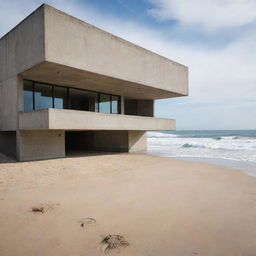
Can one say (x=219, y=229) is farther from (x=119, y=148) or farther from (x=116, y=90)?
(x=119, y=148)

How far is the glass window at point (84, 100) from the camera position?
623 inches

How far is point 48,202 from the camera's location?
533 cm

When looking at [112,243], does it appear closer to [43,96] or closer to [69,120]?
[69,120]

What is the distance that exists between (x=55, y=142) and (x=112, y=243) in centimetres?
1039

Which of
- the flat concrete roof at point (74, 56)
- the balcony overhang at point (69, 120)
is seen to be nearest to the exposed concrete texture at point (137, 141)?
the balcony overhang at point (69, 120)

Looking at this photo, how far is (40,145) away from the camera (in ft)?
39.9

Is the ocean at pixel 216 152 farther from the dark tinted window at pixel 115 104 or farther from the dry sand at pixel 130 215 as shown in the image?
the dark tinted window at pixel 115 104

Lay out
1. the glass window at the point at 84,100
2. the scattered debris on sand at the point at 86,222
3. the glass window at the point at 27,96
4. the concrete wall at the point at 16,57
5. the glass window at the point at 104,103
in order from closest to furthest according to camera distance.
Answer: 1. the scattered debris on sand at the point at 86,222
2. the concrete wall at the point at 16,57
3. the glass window at the point at 27,96
4. the glass window at the point at 84,100
5. the glass window at the point at 104,103

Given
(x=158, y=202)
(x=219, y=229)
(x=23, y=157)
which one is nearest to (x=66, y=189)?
(x=158, y=202)

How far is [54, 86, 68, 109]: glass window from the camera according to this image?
1355 centimetres

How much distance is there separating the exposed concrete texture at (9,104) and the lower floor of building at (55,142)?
2.36 feet

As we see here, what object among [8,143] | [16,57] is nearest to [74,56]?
[16,57]

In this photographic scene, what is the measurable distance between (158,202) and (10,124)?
10185 millimetres

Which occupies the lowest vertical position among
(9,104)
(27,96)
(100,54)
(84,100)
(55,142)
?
(55,142)
